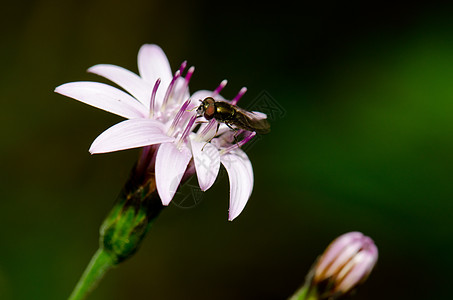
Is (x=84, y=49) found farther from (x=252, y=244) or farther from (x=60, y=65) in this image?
(x=252, y=244)

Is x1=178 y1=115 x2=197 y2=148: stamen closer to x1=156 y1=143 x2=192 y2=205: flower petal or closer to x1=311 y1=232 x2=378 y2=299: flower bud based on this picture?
x1=156 y1=143 x2=192 y2=205: flower petal

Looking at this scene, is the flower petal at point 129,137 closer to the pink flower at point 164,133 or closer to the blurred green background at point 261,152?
the pink flower at point 164,133

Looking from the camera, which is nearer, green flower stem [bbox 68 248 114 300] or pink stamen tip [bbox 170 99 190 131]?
pink stamen tip [bbox 170 99 190 131]

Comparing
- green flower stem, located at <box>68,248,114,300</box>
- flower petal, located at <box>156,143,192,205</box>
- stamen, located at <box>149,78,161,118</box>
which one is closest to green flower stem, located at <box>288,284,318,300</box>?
green flower stem, located at <box>68,248,114,300</box>

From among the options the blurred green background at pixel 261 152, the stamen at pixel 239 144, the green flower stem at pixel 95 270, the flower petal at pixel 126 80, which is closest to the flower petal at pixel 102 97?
the flower petal at pixel 126 80

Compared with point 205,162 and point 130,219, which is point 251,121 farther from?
point 130,219

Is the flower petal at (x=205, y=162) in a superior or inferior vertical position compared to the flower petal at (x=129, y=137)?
superior

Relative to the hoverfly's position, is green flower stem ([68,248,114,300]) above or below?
below

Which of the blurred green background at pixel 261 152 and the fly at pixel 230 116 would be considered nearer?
the fly at pixel 230 116
